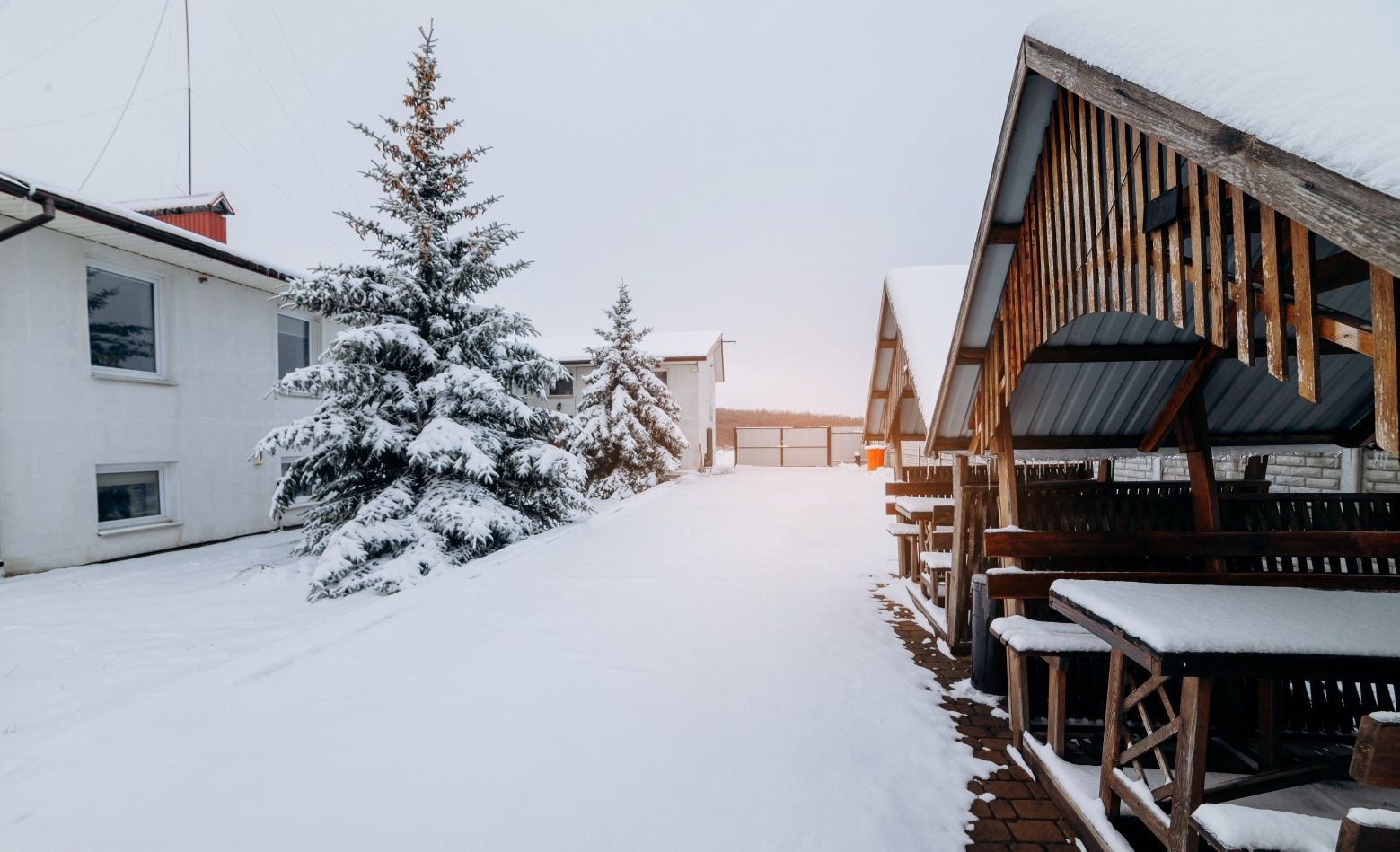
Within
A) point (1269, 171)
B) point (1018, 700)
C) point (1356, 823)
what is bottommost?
point (1018, 700)

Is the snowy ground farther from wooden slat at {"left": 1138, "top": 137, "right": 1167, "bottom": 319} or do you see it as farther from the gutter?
the gutter

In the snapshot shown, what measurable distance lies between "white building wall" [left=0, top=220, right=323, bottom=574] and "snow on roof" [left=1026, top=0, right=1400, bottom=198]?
11287mm

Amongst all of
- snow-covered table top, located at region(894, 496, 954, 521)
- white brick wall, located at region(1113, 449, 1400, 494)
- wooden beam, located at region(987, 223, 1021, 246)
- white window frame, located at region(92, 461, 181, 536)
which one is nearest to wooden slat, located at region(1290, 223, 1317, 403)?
wooden beam, located at region(987, 223, 1021, 246)

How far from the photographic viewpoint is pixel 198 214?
11.7m

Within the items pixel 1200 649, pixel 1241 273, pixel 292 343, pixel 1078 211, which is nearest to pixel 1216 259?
pixel 1241 273

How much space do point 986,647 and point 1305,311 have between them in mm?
2966

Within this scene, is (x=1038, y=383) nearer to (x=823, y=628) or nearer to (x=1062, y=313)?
(x=1062, y=313)

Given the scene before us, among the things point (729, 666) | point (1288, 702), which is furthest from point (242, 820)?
point (1288, 702)

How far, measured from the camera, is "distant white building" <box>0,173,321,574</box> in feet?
23.9

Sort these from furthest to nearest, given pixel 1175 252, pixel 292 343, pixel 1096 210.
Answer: pixel 292 343 < pixel 1096 210 < pixel 1175 252

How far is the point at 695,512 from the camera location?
1182 centimetres

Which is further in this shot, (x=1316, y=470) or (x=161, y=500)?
(x=161, y=500)

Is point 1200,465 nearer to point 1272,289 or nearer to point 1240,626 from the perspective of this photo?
point 1240,626

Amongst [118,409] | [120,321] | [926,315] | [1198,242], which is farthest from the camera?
[120,321]
